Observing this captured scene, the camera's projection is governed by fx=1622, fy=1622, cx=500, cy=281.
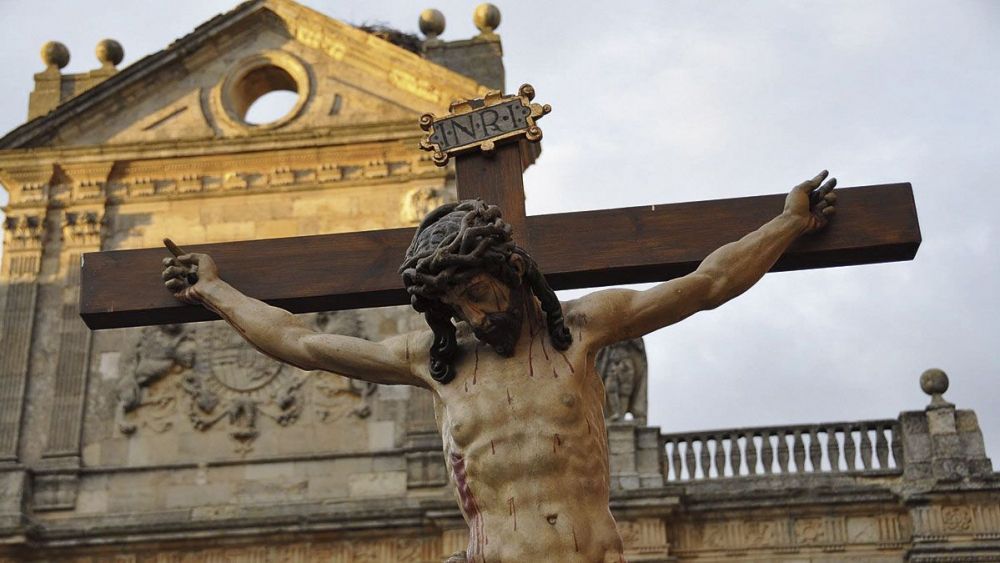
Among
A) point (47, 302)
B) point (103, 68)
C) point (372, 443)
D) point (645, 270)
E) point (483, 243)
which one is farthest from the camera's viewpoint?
point (103, 68)

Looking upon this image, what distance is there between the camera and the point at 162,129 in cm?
1817

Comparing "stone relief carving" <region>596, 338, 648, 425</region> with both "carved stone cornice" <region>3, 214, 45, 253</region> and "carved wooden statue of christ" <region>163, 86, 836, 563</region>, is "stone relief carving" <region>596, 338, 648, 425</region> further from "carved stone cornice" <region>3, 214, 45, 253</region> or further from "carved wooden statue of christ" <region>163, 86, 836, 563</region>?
"carved wooden statue of christ" <region>163, 86, 836, 563</region>

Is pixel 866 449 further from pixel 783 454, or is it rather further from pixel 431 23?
pixel 431 23

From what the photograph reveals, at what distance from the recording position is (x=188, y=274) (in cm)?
442

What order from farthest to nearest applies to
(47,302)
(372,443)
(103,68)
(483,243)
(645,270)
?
(103,68) < (47,302) < (372,443) < (645,270) < (483,243)

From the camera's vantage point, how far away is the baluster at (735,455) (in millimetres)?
16016

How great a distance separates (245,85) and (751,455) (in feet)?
23.4

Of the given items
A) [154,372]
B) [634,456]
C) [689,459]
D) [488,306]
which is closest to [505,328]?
[488,306]

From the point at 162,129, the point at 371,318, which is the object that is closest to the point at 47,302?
the point at 162,129

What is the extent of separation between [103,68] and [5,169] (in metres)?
1.78

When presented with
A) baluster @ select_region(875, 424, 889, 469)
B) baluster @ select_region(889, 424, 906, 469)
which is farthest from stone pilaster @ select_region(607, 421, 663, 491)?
baluster @ select_region(889, 424, 906, 469)

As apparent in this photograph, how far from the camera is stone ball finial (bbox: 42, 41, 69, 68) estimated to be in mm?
18875

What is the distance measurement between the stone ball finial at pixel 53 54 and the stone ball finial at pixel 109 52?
40cm

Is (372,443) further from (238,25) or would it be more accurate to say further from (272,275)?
(272,275)
